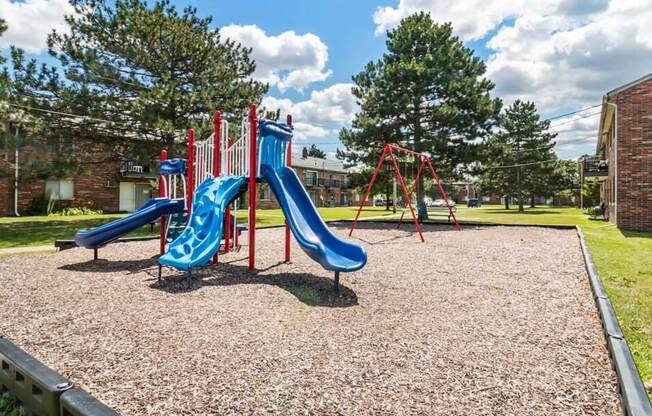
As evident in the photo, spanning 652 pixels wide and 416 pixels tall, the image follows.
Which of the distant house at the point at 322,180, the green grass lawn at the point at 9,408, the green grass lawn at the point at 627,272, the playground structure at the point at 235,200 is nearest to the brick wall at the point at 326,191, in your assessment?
the distant house at the point at 322,180

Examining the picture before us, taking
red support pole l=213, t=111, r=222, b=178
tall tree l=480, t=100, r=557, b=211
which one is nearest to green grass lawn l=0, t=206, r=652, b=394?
red support pole l=213, t=111, r=222, b=178

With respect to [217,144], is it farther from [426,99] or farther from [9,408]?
[426,99]

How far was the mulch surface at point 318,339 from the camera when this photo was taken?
2492 mm

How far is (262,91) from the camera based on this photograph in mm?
17812

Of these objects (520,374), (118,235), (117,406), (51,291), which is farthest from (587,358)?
(118,235)

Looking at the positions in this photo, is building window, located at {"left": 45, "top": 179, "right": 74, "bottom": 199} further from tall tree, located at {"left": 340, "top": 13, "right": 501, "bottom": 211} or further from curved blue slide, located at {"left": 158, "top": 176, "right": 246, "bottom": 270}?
curved blue slide, located at {"left": 158, "top": 176, "right": 246, "bottom": 270}

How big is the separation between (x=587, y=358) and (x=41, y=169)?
1643 cm

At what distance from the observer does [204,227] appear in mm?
5965

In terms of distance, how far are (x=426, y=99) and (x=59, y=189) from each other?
22.8 metres

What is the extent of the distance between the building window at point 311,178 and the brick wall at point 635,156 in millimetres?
36222

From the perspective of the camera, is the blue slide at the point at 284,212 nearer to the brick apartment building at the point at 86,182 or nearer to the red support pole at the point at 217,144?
the red support pole at the point at 217,144

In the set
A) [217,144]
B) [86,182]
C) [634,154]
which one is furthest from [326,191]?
[217,144]

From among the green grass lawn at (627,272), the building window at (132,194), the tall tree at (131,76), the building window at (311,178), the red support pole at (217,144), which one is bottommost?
the green grass lawn at (627,272)

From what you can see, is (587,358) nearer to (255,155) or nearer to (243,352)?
(243,352)
